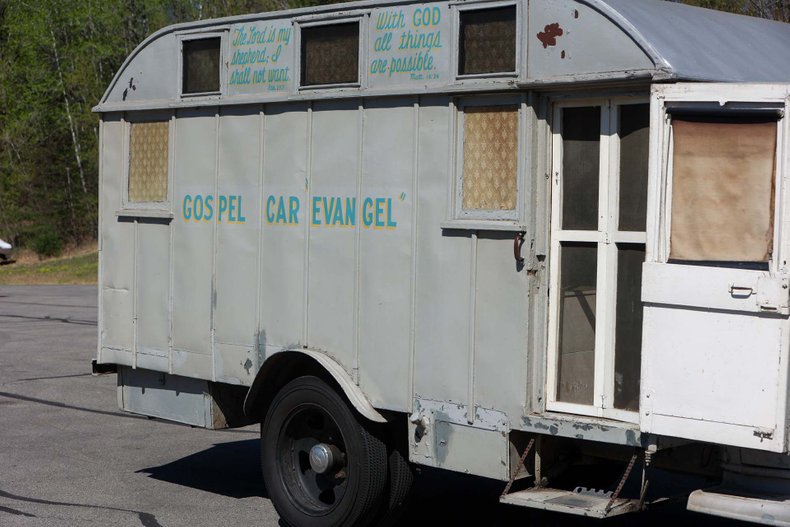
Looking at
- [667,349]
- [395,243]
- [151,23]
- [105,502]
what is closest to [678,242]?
[667,349]

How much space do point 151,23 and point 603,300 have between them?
42.1 meters

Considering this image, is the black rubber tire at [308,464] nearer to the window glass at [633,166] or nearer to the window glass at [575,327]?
the window glass at [575,327]

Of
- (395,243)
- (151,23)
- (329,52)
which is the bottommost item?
(395,243)

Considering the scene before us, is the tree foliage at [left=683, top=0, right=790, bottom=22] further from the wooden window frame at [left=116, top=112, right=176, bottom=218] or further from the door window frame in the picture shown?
the door window frame

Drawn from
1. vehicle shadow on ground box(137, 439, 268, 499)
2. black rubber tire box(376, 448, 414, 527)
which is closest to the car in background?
vehicle shadow on ground box(137, 439, 268, 499)

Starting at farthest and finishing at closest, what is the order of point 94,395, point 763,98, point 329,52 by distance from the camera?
1. point 94,395
2. point 329,52
3. point 763,98

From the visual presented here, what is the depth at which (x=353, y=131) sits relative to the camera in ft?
22.8

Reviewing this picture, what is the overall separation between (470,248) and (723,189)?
4.78ft

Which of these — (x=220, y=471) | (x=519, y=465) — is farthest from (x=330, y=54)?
(x=220, y=471)

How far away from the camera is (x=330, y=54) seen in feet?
23.4

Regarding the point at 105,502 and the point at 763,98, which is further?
the point at 105,502

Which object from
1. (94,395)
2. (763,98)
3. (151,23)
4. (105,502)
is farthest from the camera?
(151,23)

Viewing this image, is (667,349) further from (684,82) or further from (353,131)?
(353,131)

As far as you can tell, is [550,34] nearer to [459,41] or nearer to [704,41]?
[459,41]
